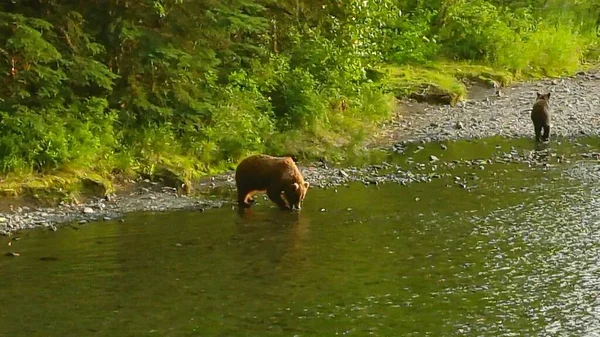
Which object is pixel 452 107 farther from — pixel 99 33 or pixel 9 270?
pixel 9 270

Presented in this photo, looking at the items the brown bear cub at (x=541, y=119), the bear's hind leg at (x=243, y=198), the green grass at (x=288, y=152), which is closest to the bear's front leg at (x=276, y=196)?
the bear's hind leg at (x=243, y=198)

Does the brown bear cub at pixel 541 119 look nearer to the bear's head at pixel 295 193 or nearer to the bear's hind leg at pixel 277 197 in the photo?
the bear's head at pixel 295 193

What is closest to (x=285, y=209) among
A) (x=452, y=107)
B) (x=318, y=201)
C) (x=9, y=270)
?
(x=318, y=201)

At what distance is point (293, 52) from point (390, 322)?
10.0 m

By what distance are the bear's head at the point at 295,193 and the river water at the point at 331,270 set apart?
Answer: 163 millimetres

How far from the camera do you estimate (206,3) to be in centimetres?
1434

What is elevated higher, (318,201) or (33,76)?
(33,76)

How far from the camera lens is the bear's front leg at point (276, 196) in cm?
1105

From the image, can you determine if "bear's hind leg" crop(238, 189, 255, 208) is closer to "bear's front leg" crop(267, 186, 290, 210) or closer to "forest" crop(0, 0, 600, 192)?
"bear's front leg" crop(267, 186, 290, 210)

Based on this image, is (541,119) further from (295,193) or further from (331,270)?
(331,270)

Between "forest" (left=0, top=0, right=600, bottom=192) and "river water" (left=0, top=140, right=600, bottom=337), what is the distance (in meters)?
2.11

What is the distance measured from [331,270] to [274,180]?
8.70 feet

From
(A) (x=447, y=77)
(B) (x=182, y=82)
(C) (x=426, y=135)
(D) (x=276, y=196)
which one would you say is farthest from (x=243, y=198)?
(A) (x=447, y=77)

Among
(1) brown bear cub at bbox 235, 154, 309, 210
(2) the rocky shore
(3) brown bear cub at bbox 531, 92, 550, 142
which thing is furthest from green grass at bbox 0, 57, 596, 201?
(3) brown bear cub at bbox 531, 92, 550, 142
